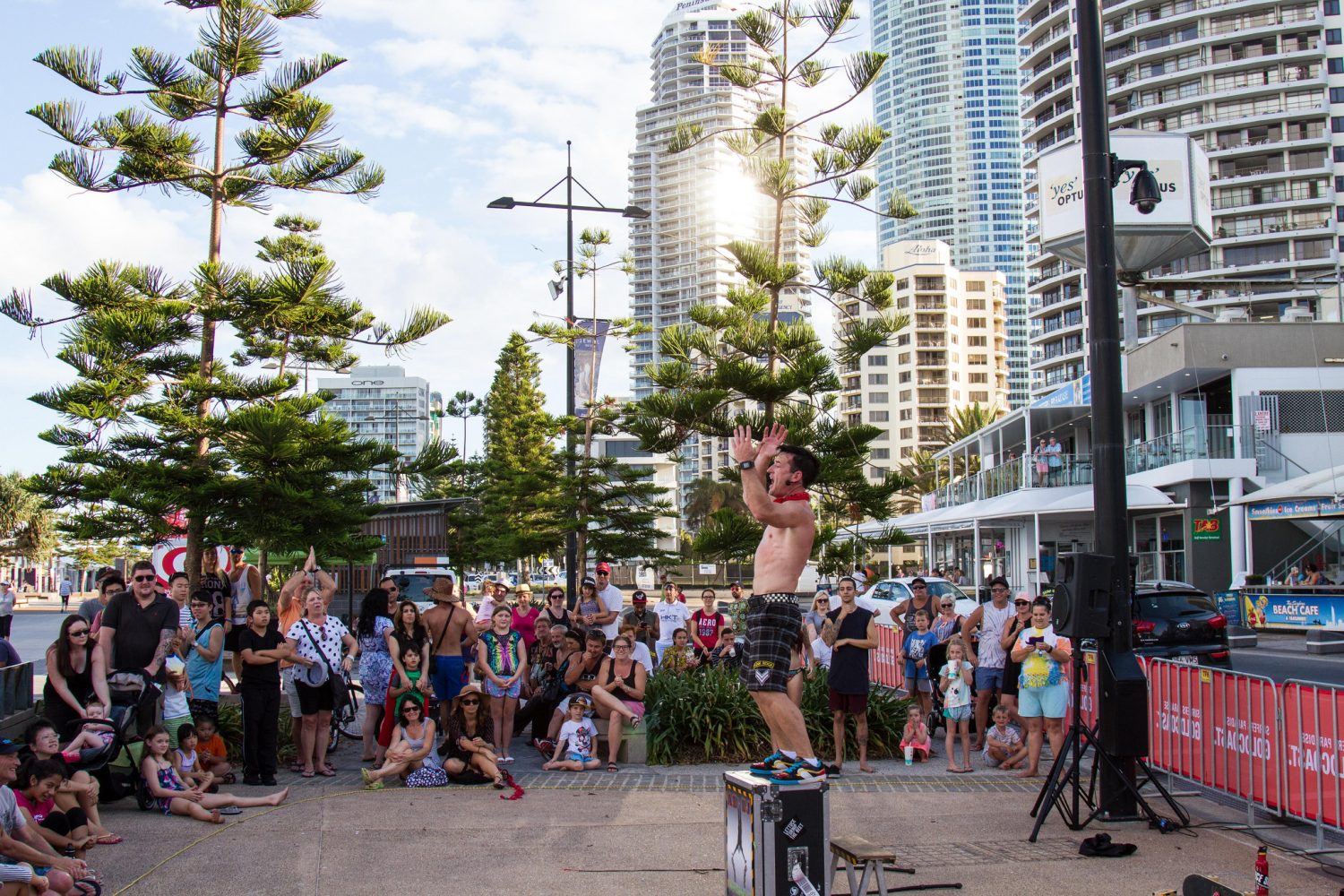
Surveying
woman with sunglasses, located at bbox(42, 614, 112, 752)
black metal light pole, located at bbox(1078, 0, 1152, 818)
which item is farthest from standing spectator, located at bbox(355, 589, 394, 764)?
black metal light pole, located at bbox(1078, 0, 1152, 818)

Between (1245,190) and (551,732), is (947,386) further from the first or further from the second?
(551,732)

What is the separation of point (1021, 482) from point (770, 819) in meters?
29.8

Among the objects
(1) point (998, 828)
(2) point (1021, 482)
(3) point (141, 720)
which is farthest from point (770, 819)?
(2) point (1021, 482)

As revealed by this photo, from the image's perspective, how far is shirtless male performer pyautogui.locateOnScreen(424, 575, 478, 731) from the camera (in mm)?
9859

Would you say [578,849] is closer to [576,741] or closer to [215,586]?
[576,741]

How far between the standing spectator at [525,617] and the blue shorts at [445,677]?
1850mm

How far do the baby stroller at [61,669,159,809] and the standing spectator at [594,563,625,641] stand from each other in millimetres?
5530

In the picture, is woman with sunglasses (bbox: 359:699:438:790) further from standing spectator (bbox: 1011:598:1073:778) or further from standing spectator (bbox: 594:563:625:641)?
standing spectator (bbox: 1011:598:1073:778)

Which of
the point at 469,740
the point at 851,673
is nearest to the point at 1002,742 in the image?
the point at 851,673

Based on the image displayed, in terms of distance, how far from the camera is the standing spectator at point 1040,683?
8.77 m

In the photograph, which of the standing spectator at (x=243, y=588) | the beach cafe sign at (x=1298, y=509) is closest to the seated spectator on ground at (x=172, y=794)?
the standing spectator at (x=243, y=588)

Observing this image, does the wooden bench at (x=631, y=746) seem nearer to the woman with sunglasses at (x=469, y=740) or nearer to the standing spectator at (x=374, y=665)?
the woman with sunglasses at (x=469, y=740)

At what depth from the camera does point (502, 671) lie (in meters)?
10.0

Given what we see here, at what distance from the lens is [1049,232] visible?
32.8 m
